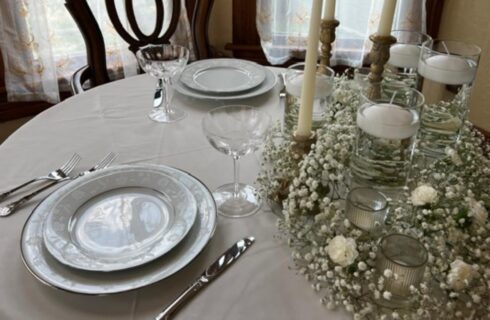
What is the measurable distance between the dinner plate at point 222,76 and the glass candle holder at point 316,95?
0.25 meters

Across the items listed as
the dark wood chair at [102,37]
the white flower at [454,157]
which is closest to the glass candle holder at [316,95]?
the white flower at [454,157]

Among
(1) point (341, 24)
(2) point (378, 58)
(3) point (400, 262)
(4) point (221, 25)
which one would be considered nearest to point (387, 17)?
(2) point (378, 58)

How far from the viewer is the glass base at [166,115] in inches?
44.0

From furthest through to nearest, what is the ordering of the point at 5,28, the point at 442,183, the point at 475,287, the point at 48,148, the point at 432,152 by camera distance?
1. the point at 5,28
2. the point at 48,148
3. the point at 432,152
4. the point at 442,183
5. the point at 475,287

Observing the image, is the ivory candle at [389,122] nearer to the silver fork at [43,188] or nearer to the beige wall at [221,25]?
the silver fork at [43,188]

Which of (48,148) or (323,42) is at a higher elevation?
(323,42)

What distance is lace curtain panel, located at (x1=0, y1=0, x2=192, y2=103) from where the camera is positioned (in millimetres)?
1877

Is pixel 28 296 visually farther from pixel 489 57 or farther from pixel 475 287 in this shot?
pixel 489 57

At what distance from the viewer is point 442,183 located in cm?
74

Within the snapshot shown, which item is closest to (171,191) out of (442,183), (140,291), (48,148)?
(140,291)

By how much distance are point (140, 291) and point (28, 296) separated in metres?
0.15

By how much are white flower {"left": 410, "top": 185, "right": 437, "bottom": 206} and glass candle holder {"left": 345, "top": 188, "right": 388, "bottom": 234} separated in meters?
0.04

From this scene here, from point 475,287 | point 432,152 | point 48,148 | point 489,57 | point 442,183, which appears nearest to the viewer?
point 475,287

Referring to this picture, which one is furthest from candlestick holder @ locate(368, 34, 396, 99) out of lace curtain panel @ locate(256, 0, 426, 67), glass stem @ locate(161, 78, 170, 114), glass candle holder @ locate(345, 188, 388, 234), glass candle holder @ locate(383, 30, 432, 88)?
lace curtain panel @ locate(256, 0, 426, 67)
